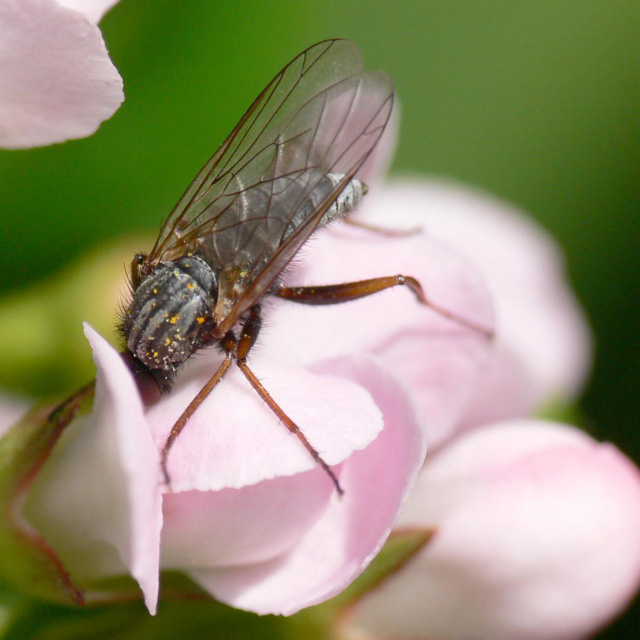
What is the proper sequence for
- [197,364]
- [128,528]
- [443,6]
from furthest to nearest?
1. [443,6]
2. [197,364]
3. [128,528]

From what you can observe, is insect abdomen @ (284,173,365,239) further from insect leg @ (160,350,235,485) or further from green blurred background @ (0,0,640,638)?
green blurred background @ (0,0,640,638)

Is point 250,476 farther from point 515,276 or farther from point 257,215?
point 515,276

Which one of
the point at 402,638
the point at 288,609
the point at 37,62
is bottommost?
the point at 402,638

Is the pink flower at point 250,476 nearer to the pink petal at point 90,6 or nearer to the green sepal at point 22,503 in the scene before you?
the green sepal at point 22,503

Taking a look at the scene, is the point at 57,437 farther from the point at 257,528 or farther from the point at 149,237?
the point at 149,237

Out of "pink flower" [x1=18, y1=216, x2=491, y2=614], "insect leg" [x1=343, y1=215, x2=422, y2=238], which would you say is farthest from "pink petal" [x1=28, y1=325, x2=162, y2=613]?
"insect leg" [x1=343, y1=215, x2=422, y2=238]

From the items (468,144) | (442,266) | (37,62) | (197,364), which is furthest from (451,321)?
(468,144)

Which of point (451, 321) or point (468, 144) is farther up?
point (451, 321)
